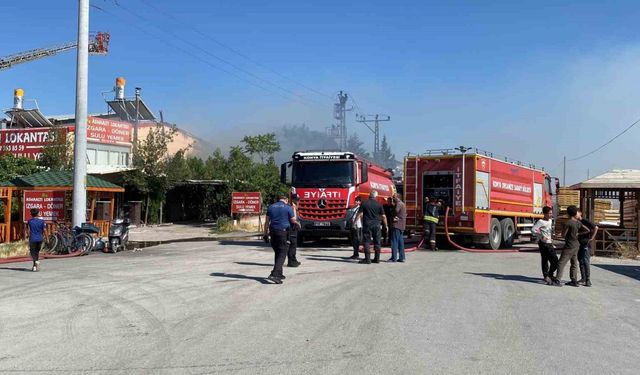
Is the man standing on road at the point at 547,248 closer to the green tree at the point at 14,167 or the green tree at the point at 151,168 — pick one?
the green tree at the point at 151,168

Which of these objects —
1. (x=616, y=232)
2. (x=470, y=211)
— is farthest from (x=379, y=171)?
(x=616, y=232)

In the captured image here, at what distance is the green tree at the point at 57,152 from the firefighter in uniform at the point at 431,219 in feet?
73.3

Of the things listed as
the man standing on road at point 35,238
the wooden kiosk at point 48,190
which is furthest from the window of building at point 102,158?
the man standing on road at point 35,238

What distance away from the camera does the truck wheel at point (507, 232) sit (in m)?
20.3

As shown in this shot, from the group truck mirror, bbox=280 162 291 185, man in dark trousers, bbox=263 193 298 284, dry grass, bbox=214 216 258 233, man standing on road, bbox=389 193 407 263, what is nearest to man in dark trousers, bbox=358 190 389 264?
man standing on road, bbox=389 193 407 263

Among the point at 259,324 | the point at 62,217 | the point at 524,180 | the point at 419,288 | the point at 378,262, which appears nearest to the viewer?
the point at 259,324

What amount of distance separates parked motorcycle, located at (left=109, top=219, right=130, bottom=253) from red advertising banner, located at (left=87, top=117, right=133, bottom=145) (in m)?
24.7

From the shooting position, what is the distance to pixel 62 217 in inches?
781

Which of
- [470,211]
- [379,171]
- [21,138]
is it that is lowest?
[470,211]

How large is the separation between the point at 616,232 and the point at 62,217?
19.6m

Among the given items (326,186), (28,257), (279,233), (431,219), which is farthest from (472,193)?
(28,257)

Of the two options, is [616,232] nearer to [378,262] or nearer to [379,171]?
[379,171]

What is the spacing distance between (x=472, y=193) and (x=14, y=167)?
23647 millimetres

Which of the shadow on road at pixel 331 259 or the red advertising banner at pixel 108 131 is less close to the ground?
the red advertising banner at pixel 108 131
